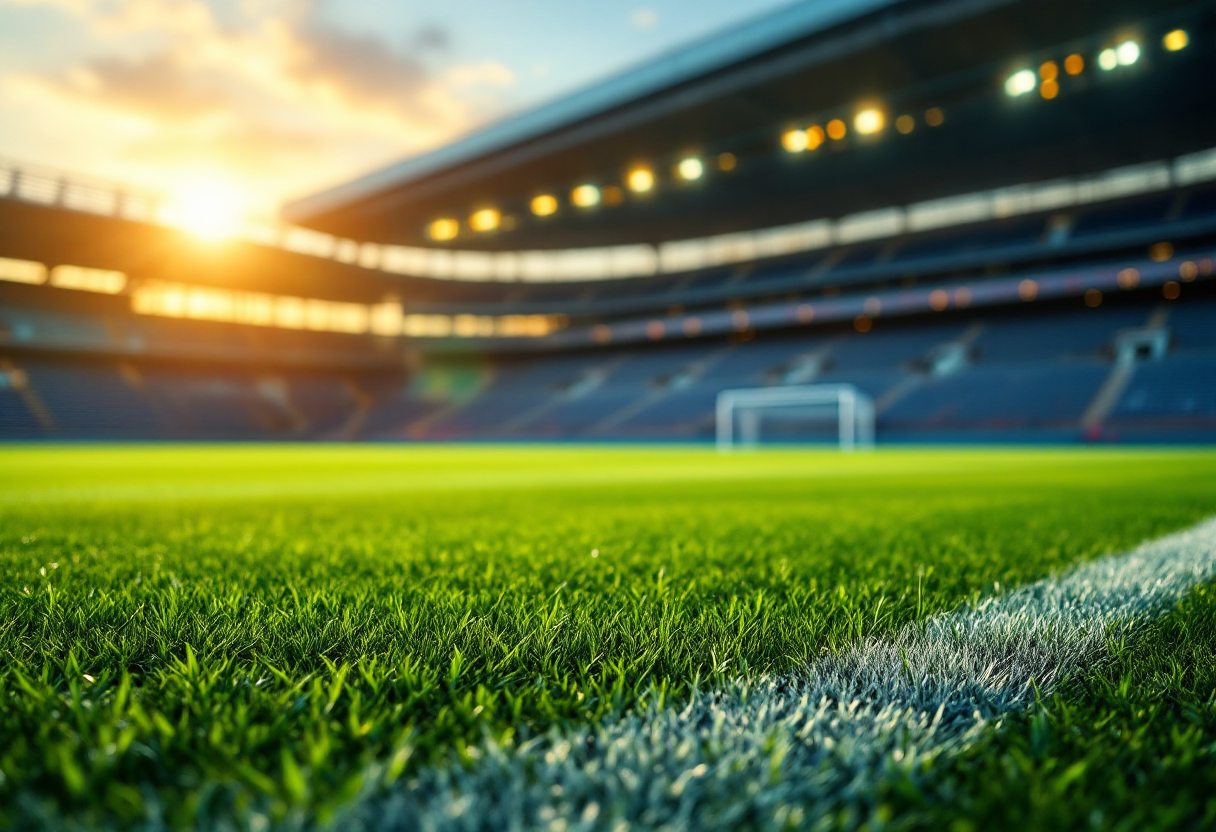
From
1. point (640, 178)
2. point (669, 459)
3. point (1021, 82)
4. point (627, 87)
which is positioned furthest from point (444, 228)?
point (1021, 82)

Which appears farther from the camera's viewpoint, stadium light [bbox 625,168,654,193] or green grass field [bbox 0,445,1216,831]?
stadium light [bbox 625,168,654,193]

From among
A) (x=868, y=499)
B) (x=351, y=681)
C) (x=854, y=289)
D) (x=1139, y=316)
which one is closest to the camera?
(x=351, y=681)

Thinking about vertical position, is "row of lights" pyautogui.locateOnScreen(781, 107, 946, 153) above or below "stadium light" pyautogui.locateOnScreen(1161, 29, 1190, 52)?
below

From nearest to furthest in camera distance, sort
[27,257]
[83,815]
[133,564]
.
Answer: [83,815], [133,564], [27,257]

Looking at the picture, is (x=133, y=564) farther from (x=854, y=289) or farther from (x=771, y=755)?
(x=854, y=289)

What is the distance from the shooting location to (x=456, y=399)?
121 feet

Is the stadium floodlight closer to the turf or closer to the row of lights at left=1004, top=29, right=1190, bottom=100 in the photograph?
the row of lights at left=1004, top=29, right=1190, bottom=100

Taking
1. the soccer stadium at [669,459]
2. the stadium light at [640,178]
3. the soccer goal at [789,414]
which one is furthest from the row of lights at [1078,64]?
the stadium light at [640,178]

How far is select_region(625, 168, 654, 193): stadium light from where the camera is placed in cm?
2473

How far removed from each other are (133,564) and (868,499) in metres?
4.39

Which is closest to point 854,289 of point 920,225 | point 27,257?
point 920,225

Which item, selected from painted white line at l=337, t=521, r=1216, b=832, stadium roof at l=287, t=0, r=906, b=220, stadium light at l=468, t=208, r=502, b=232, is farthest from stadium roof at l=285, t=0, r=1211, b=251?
painted white line at l=337, t=521, r=1216, b=832

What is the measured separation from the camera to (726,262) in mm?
35844

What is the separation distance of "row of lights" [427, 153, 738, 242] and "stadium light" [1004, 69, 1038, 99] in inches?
320
